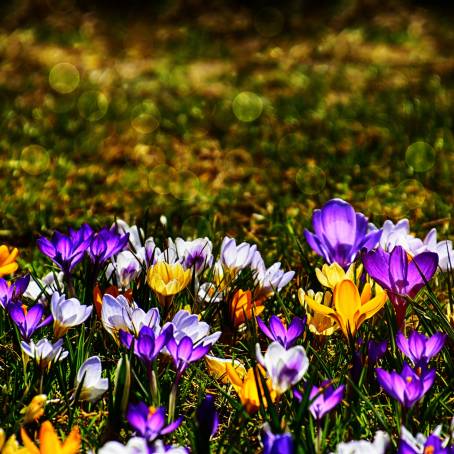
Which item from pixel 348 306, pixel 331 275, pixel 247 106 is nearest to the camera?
pixel 348 306

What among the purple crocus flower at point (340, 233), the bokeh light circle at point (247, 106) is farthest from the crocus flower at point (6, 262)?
the bokeh light circle at point (247, 106)

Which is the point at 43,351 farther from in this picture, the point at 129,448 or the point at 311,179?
the point at 311,179

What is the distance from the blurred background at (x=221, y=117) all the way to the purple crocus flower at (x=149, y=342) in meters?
0.95

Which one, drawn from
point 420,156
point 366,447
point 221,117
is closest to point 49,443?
point 366,447

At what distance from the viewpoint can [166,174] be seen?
3512 mm

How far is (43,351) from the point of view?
1.34 metres

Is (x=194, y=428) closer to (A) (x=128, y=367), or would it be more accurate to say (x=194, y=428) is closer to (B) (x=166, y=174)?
(A) (x=128, y=367)

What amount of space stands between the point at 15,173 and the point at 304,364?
2.42 metres

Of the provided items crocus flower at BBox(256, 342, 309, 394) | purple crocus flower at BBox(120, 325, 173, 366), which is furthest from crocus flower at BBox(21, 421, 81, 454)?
crocus flower at BBox(256, 342, 309, 394)

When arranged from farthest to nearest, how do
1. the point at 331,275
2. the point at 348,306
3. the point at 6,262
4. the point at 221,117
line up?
the point at 221,117 → the point at 6,262 → the point at 331,275 → the point at 348,306

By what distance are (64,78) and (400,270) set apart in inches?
156

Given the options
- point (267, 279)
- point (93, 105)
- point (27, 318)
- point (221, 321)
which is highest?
point (93, 105)

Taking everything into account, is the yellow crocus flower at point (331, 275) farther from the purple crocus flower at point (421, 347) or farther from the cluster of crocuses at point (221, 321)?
the purple crocus flower at point (421, 347)

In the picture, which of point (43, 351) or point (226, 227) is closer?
point (43, 351)
